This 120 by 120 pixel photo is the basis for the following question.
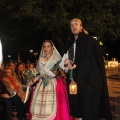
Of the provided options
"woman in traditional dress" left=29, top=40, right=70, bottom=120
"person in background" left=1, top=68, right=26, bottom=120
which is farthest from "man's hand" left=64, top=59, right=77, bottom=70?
"person in background" left=1, top=68, right=26, bottom=120

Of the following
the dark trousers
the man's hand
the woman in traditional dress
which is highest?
the man's hand

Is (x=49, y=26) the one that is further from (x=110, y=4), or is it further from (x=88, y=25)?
(x=110, y=4)

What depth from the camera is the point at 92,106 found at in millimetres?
4008

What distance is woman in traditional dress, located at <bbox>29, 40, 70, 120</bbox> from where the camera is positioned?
474cm

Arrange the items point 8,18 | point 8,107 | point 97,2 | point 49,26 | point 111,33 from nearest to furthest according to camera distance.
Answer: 1. point 8,107
2. point 49,26
3. point 97,2
4. point 111,33
5. point 8,18

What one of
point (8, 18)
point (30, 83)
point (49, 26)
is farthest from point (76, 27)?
point (8, 18)

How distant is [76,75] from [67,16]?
38.8ft

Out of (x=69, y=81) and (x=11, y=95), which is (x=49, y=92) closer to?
(x=69, y=81)

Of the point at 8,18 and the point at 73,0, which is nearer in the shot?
the point at 73,0

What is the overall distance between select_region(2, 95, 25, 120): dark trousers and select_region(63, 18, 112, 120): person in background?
2455 millimetres

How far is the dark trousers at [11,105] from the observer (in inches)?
→ 248

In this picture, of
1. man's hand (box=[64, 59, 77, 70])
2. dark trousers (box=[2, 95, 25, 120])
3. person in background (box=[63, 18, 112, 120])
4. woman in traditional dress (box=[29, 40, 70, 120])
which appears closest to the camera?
person in background (box=[63, 18, 112, 120])

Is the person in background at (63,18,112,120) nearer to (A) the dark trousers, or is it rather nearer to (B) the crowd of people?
(B) the crowd of people

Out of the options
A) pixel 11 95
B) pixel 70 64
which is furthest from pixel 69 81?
pixel 11 95
